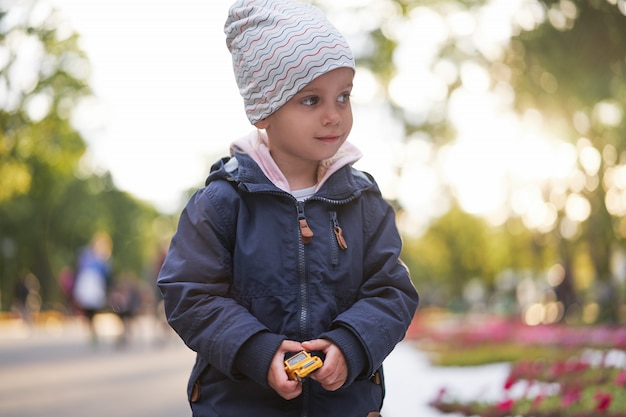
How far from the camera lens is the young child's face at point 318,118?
103 inches

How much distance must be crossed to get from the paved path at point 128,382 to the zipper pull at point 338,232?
4670 mm

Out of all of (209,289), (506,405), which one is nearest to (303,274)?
(209,289)

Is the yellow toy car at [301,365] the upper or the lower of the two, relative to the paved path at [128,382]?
upper

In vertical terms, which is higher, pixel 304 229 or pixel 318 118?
pixel 318 118

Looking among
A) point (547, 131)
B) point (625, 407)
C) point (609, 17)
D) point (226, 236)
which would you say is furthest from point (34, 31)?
point (226, 236)

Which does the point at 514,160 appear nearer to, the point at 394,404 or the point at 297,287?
the point at 394,404

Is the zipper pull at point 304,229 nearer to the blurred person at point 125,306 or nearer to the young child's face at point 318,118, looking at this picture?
the young child's face at point 318,118

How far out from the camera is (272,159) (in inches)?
111

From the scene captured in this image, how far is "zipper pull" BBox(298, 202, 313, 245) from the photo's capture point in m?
2.60

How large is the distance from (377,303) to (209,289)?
495 millimetres

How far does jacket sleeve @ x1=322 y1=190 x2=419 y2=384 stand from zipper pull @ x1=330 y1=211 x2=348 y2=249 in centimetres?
12

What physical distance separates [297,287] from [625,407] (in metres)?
4.05

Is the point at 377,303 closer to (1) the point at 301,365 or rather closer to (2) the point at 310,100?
(1) the point at 301,365

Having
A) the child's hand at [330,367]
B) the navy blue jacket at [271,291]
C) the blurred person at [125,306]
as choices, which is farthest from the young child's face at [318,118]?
the blurred person at [125,306]
